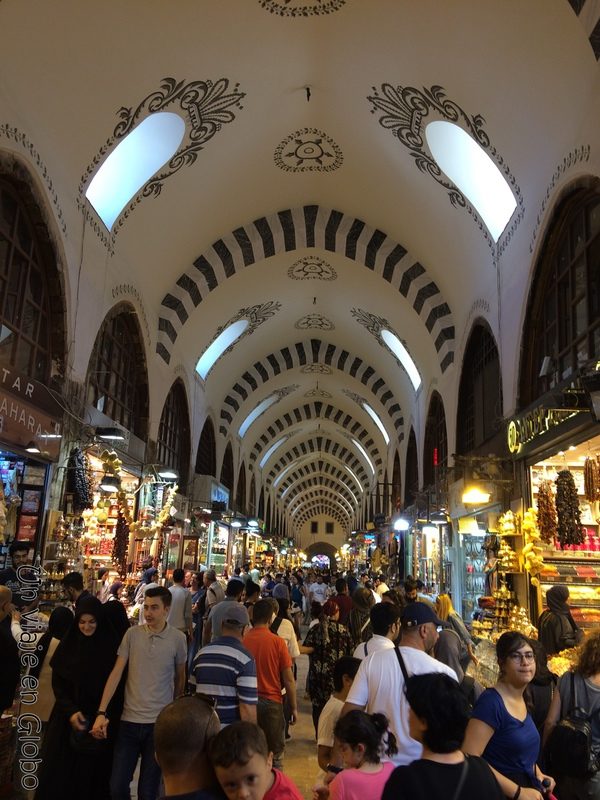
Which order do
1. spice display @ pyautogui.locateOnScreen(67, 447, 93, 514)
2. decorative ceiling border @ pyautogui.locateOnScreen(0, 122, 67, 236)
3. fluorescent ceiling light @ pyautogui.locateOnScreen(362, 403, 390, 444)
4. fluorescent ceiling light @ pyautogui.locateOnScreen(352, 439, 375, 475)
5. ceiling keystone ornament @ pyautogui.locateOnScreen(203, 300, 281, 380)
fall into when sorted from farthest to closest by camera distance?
fluorescent ceiling light @ pyautogui.locateOnScreen(352, 439, 375, 475)
fluorescent ceiling light @ pyautogui.locateOnScreen(362, 403, 390, 444)
ceiling keystone ornament @ pyautogui.locateOnScreen(203, 300, 281, 380)
spice display @ pyautogui.locateOnScreen(67, 447, 93, 514)
decorative ceiling border @ pyautogui.locateOnScreen(0, 122, 67, 236)

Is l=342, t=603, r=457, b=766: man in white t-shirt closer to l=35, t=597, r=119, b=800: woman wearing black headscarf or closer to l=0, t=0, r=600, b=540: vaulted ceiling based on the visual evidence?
l=35, t=597, r=119, b=800: woman wearing black headscarf

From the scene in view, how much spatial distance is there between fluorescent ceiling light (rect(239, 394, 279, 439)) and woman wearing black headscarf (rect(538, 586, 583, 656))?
1597cm

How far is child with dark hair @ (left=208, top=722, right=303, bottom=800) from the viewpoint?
1710 millimetres

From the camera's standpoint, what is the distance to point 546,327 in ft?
24.5

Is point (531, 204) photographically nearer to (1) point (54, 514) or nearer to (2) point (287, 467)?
(1) point (54, 514)

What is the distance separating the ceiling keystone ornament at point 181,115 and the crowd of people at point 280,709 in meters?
5.18

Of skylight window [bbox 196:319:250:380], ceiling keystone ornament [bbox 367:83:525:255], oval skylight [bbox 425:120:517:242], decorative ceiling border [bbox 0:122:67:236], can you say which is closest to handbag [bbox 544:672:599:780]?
ceiling keystone ornament [bbox 367:83:525:255]

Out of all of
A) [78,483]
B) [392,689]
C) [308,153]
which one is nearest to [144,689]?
[392,689]

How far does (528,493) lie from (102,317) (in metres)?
5.67

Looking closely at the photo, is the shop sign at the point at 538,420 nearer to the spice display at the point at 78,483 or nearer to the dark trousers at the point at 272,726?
the dark trousers at the point at 272,726

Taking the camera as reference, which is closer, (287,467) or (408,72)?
(408,72)

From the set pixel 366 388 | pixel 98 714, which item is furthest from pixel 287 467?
pixel 98 714

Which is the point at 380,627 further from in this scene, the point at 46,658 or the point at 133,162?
the point at 133,162

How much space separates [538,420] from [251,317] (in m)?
9.09
